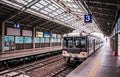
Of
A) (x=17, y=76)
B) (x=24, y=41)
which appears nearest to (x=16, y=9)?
(x=24, y=41)

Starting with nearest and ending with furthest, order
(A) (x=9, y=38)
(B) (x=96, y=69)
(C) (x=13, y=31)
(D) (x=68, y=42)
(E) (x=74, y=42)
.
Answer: (B) (x=96, y=69) < (E) (x=74, y=42) < (D) (x=68, y=42) < (A) (x=9, y=38) < (C) (x=13, y=31)

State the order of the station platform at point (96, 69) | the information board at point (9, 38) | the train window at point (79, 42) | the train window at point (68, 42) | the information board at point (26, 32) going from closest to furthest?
the station platform at point (96, 69) < the train window at point (79, 42) < the train window at point (68, 42) < the information board at point (9, 38) < the information board at point (26, 32)

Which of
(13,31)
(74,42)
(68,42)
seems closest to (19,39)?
(13,31)

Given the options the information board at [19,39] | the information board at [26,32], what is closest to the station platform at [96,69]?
the information board at [19,39]

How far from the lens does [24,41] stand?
21531 mm

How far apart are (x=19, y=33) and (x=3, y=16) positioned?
155 inches

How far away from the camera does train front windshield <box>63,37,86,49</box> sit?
11.9 meters

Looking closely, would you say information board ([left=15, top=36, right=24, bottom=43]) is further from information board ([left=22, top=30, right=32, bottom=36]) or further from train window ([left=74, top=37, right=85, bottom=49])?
train window ([left=74, top=37, right=85, bottom=49])

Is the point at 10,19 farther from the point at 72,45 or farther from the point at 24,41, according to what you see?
the point at 72,45

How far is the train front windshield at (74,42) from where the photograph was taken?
11.9 m

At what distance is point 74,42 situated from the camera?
12.2m

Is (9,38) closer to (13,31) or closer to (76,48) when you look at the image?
(13,31)

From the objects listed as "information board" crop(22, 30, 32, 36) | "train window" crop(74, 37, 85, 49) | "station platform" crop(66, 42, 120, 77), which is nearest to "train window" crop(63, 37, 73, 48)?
"train window" crop(74, 37, 85, 49)

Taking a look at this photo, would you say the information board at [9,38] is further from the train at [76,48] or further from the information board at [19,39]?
the train at [76,48]
